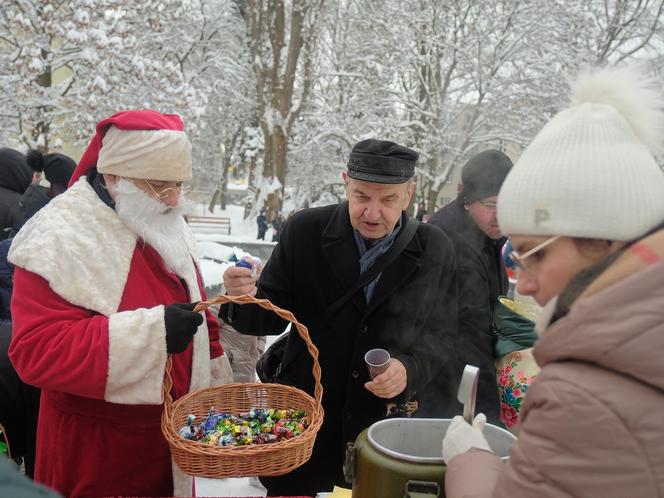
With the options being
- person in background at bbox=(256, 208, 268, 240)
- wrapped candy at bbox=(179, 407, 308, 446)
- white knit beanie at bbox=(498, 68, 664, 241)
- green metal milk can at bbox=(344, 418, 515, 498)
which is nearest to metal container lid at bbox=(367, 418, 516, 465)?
green metal milk can at bbox=(344, 418, 515, 498)

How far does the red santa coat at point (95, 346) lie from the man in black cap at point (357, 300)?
16.3 inches

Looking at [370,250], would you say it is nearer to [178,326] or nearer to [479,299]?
[479,299]

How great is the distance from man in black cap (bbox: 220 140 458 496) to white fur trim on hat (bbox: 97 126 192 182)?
1.79 ft

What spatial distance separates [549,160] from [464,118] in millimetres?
17546

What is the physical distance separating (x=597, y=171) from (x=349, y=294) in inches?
48.4

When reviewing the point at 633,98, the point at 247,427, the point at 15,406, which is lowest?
the point at 15,406

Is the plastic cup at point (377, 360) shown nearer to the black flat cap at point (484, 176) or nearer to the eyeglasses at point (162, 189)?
the eyeglasses at point (162, 189)

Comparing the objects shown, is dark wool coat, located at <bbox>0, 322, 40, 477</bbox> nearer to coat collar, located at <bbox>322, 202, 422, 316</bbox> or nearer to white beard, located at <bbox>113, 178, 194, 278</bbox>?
white beard, located at <bbox>113, 178, 194, 278</bbox>

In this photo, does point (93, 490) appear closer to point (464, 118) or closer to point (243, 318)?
point (243, 318)

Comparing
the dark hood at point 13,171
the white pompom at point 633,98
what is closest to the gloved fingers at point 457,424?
the white pompom at point 633,98

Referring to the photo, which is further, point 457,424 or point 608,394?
point 457,424

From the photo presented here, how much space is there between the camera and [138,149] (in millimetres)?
1853

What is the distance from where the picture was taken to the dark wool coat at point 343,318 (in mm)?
2141

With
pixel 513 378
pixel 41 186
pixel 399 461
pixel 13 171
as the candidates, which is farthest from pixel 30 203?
pixel 399 461
